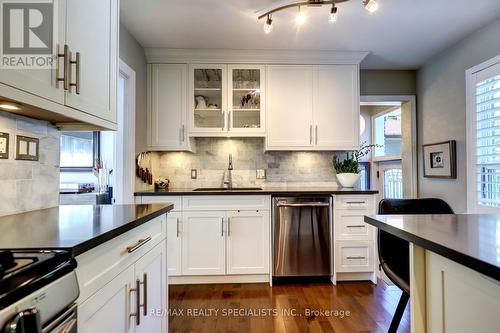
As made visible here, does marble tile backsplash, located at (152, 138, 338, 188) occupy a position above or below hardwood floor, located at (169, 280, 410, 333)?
above

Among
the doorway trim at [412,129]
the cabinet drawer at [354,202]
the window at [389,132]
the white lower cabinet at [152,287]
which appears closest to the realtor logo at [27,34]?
the white lower cabinet at [152,287]

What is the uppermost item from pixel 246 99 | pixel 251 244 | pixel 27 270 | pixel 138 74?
pixel 138 74

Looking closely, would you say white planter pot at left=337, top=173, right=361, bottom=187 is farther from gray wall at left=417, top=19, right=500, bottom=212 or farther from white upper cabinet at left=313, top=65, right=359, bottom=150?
gray wall at left=417, top=19, right=500, bottom=212

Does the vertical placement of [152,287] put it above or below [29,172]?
below

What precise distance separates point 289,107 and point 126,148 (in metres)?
1.72

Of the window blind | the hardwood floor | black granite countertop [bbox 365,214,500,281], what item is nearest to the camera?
black granite countertop [bbox 365,214,500,281]

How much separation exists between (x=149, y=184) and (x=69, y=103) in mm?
1985

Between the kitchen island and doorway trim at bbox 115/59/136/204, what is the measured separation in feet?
7.13

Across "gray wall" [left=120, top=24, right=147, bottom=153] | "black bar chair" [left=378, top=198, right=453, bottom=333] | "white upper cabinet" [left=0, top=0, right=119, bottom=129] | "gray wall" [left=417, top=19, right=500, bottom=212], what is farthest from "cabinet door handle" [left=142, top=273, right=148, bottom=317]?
"gray wall" [left=417, top=19, right=500, bottom=212]

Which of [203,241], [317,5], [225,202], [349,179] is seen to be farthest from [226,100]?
[349,179]

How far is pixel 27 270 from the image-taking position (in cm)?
60

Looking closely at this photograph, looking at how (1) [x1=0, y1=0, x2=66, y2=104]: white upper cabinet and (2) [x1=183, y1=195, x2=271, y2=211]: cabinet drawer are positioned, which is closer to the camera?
(1) [x1=0, y1=0, x2=66, y2=104]: white upper cabinet

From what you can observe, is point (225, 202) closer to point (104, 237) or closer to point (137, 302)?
point (137, 302)

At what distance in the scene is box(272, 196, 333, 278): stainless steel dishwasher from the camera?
2684 mm
